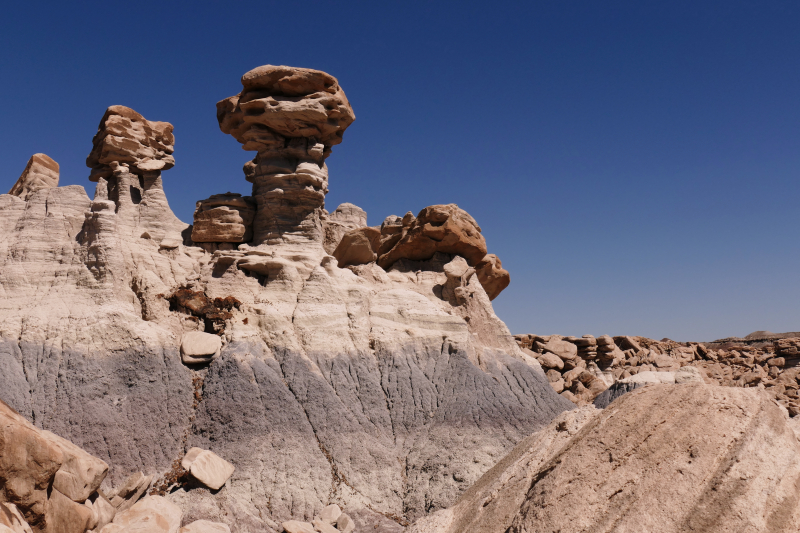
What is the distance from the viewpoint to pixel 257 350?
13.3 m

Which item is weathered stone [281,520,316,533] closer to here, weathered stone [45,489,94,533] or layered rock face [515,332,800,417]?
weathered stone [45,489,94,533]

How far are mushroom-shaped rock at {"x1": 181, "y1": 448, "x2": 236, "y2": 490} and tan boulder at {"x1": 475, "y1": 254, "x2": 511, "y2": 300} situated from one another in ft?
41.0

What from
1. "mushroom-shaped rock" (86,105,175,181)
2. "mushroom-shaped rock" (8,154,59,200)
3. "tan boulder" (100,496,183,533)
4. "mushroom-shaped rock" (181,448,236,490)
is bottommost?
"tan boulder" (100,496,183,533)

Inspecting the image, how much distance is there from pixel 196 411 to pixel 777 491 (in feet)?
34.3

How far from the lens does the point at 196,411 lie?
12.1m

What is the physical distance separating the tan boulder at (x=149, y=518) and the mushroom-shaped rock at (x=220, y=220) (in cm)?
828

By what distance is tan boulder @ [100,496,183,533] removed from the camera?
811 cm

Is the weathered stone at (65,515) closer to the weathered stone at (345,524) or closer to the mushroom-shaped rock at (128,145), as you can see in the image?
the weathered stone at (345,524)

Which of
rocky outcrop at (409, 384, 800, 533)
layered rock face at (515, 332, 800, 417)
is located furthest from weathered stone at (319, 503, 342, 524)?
layered rock face at (515, 332, 800, 417)

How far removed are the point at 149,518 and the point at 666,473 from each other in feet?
23.9

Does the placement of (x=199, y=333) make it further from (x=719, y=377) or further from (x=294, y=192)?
(x=719, y=377)

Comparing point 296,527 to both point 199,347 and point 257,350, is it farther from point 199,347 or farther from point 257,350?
point 199,347

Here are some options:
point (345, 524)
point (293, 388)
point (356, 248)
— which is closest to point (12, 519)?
point (345, 524)

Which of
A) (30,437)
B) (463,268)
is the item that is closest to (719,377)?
(463,268)
